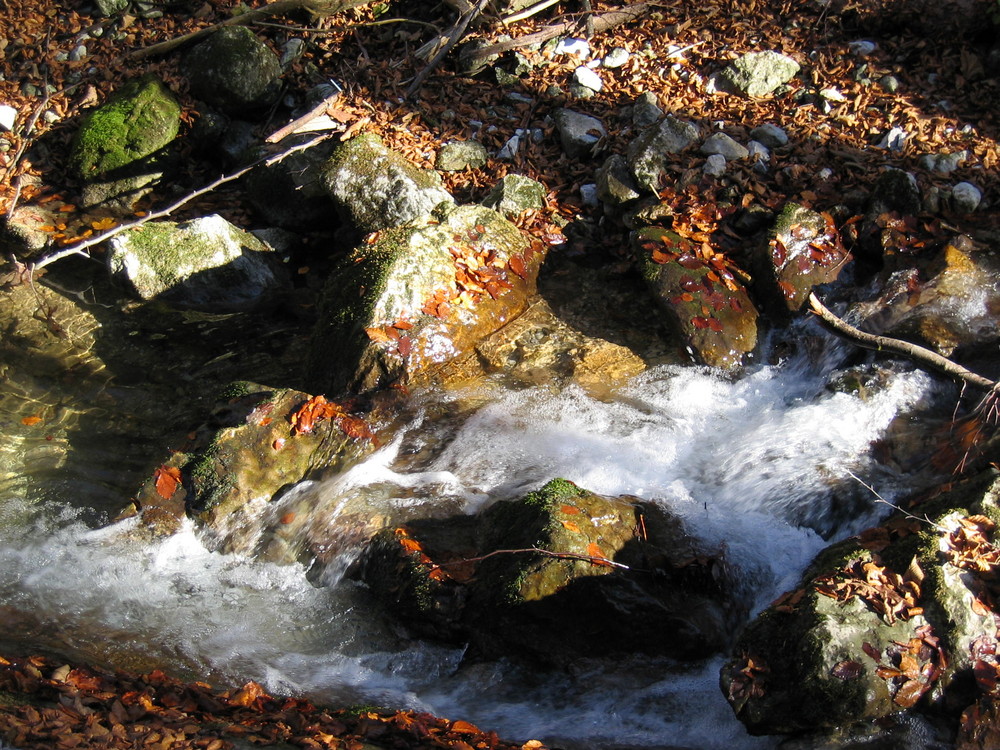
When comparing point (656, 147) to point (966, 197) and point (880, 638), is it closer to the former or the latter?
point (966, 197)

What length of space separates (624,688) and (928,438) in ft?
9.00

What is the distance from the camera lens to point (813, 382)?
6.44 m

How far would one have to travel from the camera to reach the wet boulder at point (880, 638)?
150 inches

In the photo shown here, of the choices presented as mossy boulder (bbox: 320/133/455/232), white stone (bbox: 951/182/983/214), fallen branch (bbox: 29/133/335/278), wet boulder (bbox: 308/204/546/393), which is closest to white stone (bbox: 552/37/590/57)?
mossy boulder (bbox: 320/133/455/232)

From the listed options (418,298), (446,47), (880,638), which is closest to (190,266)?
(418,298)

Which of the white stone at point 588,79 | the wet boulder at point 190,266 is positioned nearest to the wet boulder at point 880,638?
the wet boulder at point 190,266

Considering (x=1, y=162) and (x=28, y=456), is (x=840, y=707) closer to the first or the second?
(x=28, y=456)

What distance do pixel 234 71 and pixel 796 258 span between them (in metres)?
6.48

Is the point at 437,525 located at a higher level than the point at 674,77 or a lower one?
lower

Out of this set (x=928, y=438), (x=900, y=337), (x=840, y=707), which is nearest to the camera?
(x=840, y=707)

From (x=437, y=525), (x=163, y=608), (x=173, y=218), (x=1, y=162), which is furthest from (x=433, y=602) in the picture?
(x=1, y=162)

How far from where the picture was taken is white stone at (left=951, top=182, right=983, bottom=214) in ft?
23.2

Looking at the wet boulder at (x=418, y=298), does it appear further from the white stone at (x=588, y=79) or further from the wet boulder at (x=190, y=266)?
the white stone at (x=588, y=79)

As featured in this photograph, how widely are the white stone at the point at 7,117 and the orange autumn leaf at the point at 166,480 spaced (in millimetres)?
6019
